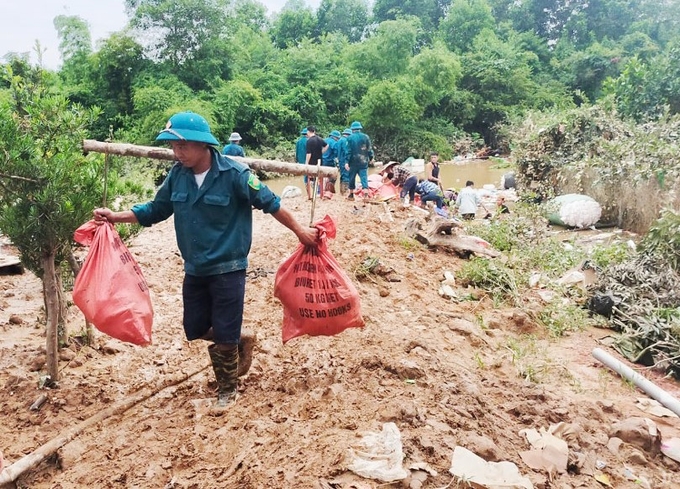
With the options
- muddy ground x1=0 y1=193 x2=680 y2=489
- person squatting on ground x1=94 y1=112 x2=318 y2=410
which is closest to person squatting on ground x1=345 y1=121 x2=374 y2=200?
muddy ground x1=0 y1=193 x2=680 y2=489

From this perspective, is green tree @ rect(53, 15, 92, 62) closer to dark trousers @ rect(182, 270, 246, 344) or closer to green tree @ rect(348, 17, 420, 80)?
green tree @ rect(348, 17, 420, 80)

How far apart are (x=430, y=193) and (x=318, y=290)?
7.48 metres

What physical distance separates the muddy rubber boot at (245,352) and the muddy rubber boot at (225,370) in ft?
0.70

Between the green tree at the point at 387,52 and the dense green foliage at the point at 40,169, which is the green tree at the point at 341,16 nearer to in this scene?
the green tree at the point at 387,52

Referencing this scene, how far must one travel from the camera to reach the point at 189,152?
2.54 m

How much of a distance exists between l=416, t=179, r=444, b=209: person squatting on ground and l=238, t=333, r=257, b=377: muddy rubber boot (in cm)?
738

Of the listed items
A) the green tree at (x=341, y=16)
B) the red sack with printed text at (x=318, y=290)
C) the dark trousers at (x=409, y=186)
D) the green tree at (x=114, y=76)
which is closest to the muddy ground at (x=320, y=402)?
the red sack with printed text at (x=318, y=290)

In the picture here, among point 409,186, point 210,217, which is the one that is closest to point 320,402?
point 210,217

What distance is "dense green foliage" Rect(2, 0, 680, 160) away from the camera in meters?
21.7

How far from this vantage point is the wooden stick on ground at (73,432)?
7.47 feet

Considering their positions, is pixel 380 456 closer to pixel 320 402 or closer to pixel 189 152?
pixel 320 402

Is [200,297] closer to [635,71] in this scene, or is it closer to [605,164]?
[605,164]

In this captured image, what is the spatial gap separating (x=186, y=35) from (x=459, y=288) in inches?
865

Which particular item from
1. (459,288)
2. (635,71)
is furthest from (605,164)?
(635,71)
